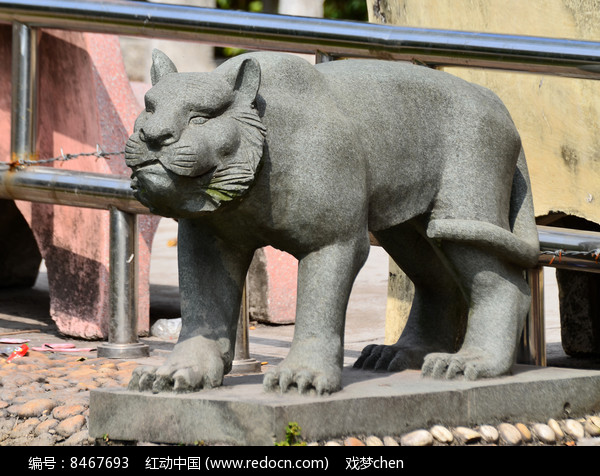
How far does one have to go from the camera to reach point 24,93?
4.36m

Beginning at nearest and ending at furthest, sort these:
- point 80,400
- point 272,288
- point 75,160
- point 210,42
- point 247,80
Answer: point 247,80, point 80,400, point 210,42, point 75,160, point 272,288

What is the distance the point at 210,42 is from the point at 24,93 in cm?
83


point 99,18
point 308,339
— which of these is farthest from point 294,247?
point 99,18

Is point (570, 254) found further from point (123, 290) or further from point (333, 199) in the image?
point (123, 290)

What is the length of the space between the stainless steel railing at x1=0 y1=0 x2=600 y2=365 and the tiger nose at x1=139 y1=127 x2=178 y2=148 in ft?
4.68

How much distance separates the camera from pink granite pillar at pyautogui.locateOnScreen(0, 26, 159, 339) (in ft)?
17.3

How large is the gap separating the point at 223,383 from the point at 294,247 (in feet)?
1.38

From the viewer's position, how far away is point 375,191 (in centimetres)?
292

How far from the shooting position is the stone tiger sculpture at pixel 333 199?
260 centimetres

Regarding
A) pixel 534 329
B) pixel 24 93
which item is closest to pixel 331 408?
pixel 534 329

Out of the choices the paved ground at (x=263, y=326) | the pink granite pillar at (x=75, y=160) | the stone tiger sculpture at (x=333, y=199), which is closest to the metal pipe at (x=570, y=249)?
the stone tiger sculpture at (x=333, y=199)

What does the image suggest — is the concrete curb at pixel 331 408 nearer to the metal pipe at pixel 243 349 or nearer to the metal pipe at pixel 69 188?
the metal pipe at pixel 243 349

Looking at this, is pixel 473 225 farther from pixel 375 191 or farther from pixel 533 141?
pixel 533 141

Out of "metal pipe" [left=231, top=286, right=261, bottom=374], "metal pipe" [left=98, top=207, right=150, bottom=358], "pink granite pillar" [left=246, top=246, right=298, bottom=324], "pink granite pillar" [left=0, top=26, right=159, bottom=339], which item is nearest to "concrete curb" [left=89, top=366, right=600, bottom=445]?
"metal pipe" [left=231, top=286, right=261, bottom=374]
